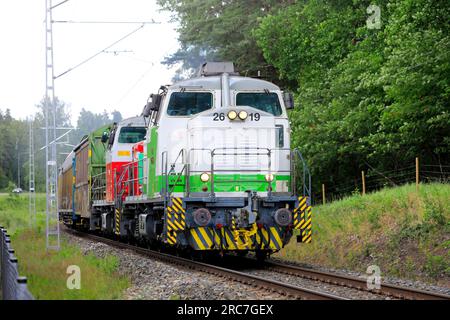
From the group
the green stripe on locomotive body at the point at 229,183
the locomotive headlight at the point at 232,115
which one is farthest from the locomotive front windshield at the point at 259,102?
the green stripe on locomotive body at the point at 229,183

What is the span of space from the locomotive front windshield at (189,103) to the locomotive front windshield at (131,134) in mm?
6923

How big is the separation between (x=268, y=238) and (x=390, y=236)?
353 centimetres

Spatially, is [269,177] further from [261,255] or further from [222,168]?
[261,255]

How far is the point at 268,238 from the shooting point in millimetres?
15703

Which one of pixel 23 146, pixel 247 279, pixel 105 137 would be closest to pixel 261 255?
pixel 247 279

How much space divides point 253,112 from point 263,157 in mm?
990

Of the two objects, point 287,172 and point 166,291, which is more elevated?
point 287,172

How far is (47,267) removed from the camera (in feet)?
50.7

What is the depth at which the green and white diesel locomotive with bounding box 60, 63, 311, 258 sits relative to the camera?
15.6 meters

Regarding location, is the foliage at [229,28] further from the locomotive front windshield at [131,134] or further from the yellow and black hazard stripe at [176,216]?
the yellow and black hazard stripe at [176,216]

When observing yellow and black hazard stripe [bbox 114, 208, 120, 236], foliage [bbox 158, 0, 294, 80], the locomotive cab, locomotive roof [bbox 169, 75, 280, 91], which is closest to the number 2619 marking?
the locomotive cab

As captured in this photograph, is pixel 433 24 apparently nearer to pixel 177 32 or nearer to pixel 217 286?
pixel 217 286

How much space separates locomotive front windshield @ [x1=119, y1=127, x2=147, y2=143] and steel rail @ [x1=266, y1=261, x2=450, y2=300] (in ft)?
26.1

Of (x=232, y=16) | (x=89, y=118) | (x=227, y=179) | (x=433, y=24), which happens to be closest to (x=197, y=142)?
(x=227, y=179)
